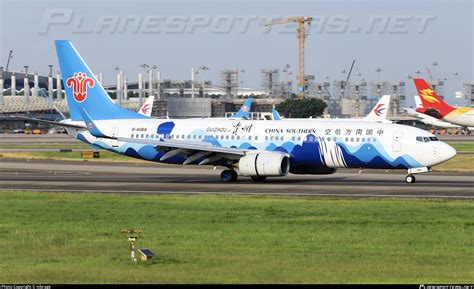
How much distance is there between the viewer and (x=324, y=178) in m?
56.7

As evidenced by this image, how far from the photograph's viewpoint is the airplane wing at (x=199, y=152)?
52.1 metres

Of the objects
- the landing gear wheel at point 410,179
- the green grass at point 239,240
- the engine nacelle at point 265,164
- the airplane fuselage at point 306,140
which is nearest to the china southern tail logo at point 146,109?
the airplane fuselage at point 306,140

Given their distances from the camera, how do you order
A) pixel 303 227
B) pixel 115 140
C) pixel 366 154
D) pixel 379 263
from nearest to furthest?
pixel 379 263
pixel 303 227
pixel 366 154
pixel 115 140

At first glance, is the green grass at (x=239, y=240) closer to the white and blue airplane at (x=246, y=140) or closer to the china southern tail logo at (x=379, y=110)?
the white and blue airplane at (x=246, y=140)

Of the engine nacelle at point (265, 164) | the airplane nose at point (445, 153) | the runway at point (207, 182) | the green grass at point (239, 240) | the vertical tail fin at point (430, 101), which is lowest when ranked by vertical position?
the green grass at point (239, 240)

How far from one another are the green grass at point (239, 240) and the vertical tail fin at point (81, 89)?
17393 millimetres

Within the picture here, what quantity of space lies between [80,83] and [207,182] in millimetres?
11390

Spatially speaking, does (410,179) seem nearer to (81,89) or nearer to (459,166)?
(459,166)

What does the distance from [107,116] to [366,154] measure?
1748cm

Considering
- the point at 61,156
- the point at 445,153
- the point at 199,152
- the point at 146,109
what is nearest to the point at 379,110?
the point at 146,109

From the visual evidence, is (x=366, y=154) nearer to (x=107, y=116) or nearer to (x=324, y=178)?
(x=324, y=178)

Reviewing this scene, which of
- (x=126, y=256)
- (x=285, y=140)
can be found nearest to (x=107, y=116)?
(x=285, y=140)

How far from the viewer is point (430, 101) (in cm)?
14288

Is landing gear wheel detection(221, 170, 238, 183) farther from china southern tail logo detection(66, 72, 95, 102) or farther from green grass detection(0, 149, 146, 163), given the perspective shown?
green grass detection(0, 149, 146, 163)
